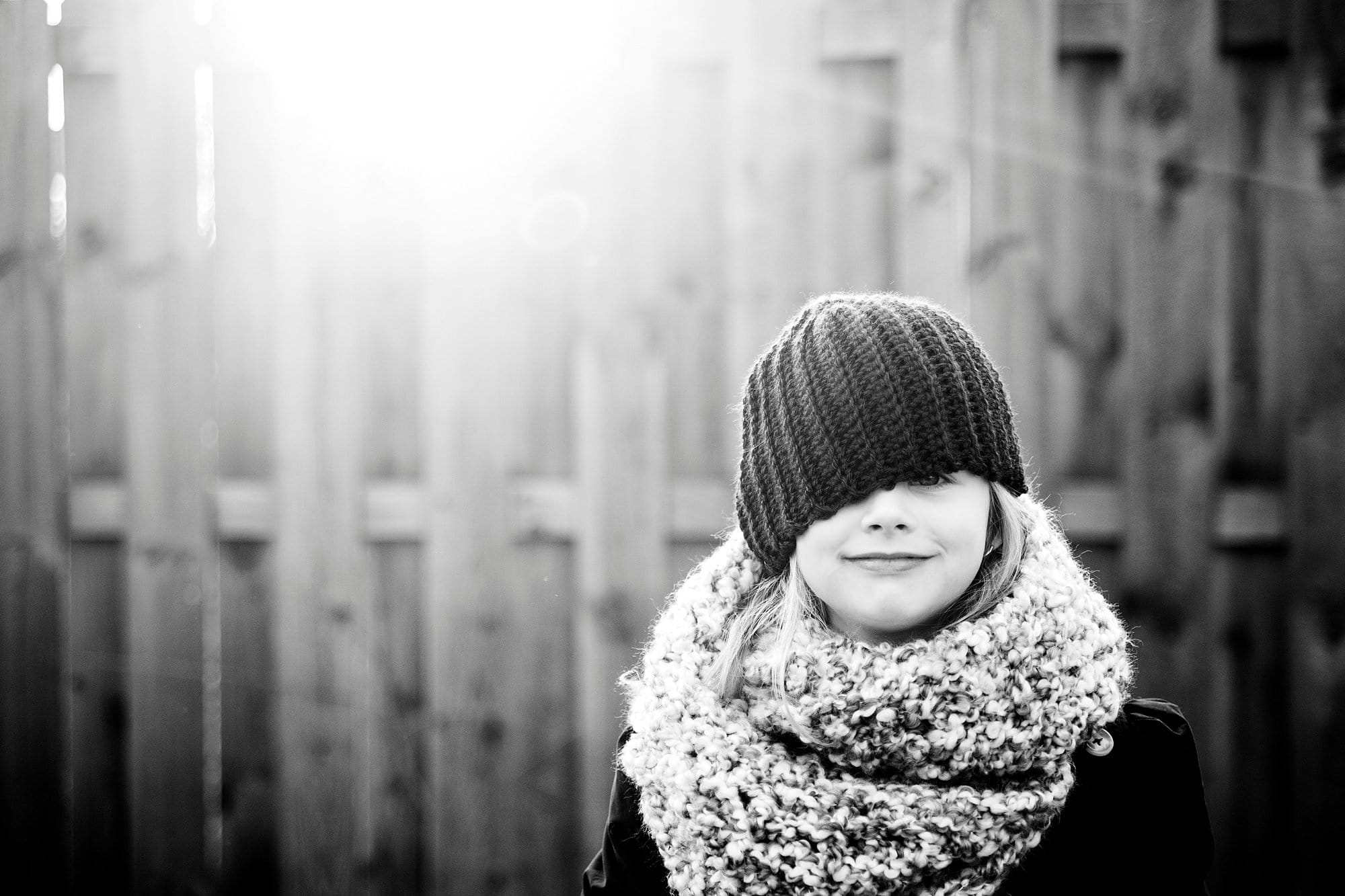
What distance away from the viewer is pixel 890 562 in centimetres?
126

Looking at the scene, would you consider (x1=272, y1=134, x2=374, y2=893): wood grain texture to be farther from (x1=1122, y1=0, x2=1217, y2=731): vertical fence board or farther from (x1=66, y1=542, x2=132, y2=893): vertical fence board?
(x1=1122, y1=0, x2=1217, y2=731): vertical fence board

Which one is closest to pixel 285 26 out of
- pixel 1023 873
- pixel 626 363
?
pixel 626 363

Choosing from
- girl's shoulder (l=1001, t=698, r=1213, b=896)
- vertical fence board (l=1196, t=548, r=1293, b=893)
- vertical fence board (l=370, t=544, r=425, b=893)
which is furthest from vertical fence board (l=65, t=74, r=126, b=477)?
vertical fence board (l=1196, t=548, r=1293, b=893)

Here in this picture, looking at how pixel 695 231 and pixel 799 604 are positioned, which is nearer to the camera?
pixel 799 604

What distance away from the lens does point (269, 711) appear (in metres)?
2.41

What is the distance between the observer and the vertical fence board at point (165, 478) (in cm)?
242

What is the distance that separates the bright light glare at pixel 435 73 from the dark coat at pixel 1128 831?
5.82 ft

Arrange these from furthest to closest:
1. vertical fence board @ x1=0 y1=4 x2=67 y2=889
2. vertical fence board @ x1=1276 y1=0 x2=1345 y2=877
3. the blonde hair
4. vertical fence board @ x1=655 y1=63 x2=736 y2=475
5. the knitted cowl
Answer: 1. vertical fence board @ x1=0 y1=4 x2=67 y2=889
2. vertical fence board @ x1=655 y1=63 x2=736 y2=475
3. vertical fence board @ x1=1276 y1=0 x2=1345 y2=877
4. the blonde hair
5. the knitted cowl

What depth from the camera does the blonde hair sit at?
1.34 metres

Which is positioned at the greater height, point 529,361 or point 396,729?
point 529,361

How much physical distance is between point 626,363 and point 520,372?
10.3 inches

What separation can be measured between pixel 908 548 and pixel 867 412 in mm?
179

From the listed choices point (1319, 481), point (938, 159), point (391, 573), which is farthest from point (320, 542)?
point (1319, 481)

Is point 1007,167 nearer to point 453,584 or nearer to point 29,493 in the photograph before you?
point 453,584
